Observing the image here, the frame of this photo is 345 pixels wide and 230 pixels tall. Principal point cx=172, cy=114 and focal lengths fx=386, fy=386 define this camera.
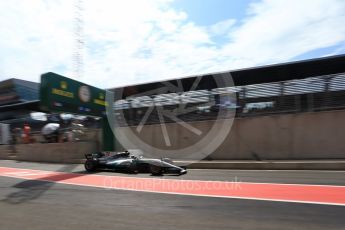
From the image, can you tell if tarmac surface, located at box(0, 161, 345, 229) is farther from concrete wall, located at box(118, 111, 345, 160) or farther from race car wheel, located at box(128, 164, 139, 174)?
concrete wall, located at box(118, 111, 345, 160)

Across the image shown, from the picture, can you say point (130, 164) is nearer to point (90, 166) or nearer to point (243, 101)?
point (90, 166)

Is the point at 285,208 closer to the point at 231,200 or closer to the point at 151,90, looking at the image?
the point at 231,200

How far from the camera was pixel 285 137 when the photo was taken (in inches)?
766

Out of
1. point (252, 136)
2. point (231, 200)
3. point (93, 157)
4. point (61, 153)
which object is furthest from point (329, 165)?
point (61, 153)

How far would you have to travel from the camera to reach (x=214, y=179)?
13.1 meters

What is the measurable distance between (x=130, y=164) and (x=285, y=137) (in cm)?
846

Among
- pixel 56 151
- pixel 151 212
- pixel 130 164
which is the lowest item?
pixel 151 212

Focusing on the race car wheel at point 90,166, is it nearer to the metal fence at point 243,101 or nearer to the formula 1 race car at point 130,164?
the formula 1 race car at point 130,164

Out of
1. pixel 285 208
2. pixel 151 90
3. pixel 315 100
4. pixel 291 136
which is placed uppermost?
pixel 151 90

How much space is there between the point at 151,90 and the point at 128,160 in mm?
10606

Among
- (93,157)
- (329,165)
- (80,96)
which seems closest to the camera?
(329,165)

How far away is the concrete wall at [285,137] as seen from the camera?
18.2 metres

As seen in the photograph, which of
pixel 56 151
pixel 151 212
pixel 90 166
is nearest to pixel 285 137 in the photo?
pixel 90 166

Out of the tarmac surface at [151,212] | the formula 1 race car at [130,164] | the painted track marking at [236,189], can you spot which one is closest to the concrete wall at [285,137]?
the formula 1 race car at [130,164]
